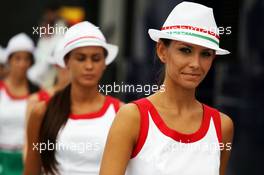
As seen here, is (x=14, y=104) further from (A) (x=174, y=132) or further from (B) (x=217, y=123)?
(A) (x=174, y=132)

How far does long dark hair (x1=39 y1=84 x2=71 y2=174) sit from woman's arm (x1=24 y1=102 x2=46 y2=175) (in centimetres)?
4

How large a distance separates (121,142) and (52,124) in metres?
2.01

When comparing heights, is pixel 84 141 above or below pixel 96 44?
below

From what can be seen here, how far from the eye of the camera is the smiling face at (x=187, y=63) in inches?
179

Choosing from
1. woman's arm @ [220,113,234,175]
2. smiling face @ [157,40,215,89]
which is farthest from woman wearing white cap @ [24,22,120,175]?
smiling face @ [157,40,215,89]

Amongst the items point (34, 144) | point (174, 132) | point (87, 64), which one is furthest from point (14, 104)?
point (174, 132)

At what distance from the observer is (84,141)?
6.24m

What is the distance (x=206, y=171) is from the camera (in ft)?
14.8

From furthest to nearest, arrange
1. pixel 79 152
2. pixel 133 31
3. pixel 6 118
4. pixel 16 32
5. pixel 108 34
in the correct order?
pixel 16 32 → pixel 108 34 → pixel 133 31 → pixel 6 118 → pixel 79 152

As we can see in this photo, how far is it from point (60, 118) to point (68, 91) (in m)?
0.36

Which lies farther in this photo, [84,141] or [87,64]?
[87,64]

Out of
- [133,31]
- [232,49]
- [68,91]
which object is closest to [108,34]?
[133,31]

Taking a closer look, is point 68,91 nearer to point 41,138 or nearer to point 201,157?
point 41,138

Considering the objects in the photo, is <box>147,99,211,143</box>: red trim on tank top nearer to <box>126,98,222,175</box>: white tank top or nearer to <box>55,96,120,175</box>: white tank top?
<box>126,98,222,175</box>: white tank top
